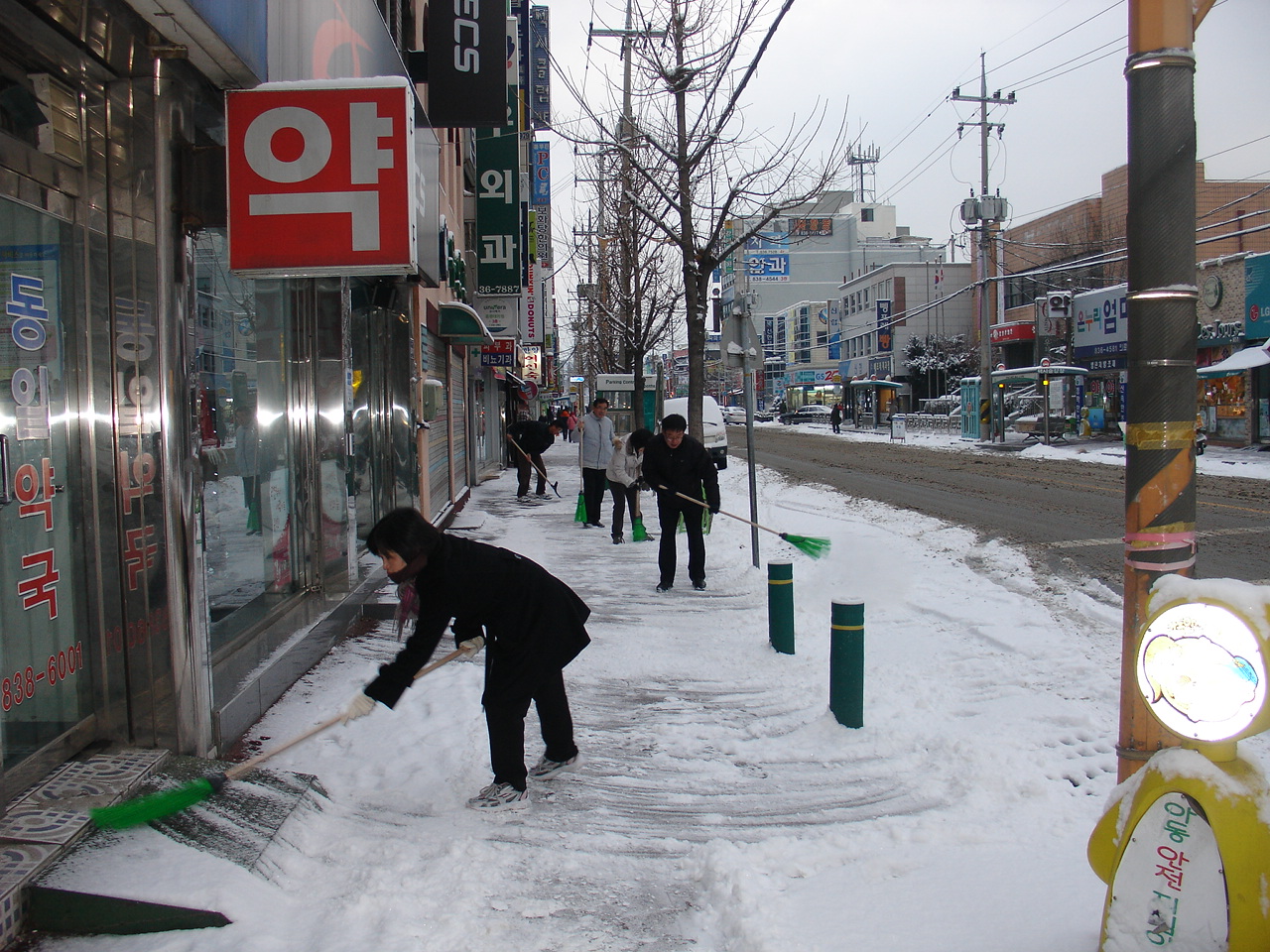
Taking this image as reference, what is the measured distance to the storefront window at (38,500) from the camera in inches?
136

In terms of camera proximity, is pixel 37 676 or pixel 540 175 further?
pixel 540 175

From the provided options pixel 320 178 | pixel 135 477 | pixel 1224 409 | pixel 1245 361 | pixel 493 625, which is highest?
pixel 1245 361

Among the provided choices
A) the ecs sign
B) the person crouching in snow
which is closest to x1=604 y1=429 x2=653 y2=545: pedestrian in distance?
the ecs sign

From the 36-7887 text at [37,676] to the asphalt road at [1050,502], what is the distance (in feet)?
19.2

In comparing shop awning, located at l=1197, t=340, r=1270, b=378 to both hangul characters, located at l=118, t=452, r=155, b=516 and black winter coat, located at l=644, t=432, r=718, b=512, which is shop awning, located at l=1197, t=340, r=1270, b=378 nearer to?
black winter coat, located at l=644, t=432, r=718, b=512

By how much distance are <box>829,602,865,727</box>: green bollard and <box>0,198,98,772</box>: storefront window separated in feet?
11.8

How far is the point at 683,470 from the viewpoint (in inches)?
335

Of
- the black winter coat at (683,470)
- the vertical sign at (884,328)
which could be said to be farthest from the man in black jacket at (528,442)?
the vertical sign at (884,328)

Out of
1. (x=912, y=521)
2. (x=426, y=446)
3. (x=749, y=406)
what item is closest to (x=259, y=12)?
(x=749, y=406)

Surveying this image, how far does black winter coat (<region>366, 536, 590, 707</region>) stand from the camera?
12.3 feet

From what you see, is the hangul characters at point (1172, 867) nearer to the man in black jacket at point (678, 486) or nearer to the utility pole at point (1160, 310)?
the utility pole at point (1160, 310)

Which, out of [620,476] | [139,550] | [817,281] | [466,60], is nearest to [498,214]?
[620,476]

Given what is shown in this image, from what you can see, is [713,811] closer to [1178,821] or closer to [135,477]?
[1178,821]

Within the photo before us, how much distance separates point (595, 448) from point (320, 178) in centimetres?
895
